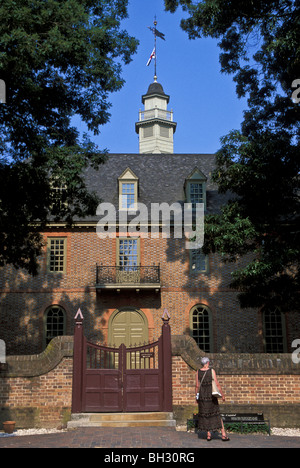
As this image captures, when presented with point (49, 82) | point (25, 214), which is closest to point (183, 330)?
point (25, 214)

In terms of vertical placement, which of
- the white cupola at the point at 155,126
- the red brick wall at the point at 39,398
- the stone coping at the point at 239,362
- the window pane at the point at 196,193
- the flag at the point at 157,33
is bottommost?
the red brick wall at the point at 39,398

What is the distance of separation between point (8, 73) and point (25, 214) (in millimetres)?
4151

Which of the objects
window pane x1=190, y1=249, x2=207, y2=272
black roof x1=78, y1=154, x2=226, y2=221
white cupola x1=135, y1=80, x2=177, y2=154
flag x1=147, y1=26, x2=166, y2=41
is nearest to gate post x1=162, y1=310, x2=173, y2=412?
window pane x1=190, y1=249, x2=207, y2=272

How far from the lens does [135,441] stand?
28.9 ft

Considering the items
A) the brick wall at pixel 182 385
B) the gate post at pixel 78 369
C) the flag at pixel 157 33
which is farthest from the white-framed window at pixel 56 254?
the flag at pixel 157 33

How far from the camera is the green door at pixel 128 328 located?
20.5m

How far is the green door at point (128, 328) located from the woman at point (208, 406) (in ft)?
36.2

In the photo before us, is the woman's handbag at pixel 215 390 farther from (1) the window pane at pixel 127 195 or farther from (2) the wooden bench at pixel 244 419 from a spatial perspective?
(1) the window pane at pixel 127 195

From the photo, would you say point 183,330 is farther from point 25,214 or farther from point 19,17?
point 19,17

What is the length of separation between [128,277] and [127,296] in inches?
34.4

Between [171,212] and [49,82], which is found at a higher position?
[49,82]

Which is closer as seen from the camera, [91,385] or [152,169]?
[91,385]

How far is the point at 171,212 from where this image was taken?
2233 cm

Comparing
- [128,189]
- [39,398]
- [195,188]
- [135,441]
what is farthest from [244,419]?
[128,189]
